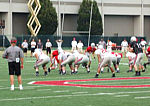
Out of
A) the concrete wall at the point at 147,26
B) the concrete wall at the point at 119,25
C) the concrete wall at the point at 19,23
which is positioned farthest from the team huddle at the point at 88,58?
the concrete wall at the point at 147,26

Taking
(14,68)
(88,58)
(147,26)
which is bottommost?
(14,68)

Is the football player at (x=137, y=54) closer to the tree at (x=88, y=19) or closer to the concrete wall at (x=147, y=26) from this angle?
the tree at (x=88, y=19)

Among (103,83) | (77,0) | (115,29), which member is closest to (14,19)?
(77,0)

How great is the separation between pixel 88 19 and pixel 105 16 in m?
7.81

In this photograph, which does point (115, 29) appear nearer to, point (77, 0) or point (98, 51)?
point (77, 0)

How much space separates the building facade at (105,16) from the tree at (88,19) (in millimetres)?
1650

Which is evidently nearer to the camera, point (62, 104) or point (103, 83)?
point (62, 104)

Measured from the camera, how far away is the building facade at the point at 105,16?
66.4 m

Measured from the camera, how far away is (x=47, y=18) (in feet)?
212

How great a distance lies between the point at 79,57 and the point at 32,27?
39939mm

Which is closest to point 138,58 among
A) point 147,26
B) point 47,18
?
point 47,18

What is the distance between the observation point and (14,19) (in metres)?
68.9

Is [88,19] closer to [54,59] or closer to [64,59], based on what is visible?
[54,59]

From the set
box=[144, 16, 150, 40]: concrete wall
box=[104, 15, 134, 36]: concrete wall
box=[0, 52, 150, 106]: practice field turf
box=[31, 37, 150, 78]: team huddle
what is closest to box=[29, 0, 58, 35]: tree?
box=[104, 15, 134, 36]: concrete wall
